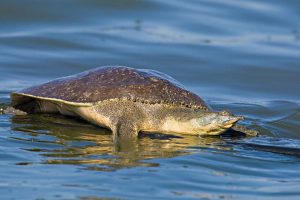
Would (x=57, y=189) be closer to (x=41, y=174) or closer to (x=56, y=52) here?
(x=41, y=174)

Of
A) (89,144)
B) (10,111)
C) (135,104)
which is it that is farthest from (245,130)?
(10,111)

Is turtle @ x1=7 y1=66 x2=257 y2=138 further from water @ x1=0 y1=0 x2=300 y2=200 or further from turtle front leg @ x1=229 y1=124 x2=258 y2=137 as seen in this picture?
water @ x1=0 y1=0 x2=300 y2=200

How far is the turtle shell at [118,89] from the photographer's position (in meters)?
7.61

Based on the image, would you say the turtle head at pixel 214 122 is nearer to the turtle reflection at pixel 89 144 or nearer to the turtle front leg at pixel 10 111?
the turtle reflection at pixel 89 144

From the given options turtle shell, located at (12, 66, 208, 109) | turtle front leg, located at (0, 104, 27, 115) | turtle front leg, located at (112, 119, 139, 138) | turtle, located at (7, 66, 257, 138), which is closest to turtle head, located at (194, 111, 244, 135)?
turtle, located at (7, 66, 257, 138)

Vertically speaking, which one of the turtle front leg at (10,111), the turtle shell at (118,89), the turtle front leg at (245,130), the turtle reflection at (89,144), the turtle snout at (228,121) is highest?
the turtle shell at (118,89)

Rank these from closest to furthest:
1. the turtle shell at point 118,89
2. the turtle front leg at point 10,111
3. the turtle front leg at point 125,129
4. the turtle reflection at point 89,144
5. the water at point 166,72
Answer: the water at point 166,72 → the turtle reflection at point 89,144 → the turtle front leg at point 125,129 → the turtle shell at point 118,89 → the turtle front leg at point 10,111

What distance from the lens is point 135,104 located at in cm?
761

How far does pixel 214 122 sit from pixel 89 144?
0.99 meters

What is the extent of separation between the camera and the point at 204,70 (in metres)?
11.0

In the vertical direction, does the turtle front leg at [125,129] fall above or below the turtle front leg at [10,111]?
below

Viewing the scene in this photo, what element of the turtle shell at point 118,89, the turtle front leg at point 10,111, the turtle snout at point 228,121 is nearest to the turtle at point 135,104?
the turtle shell at point 118,89

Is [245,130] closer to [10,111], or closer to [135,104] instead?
[135,104]

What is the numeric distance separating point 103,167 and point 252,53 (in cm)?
572
